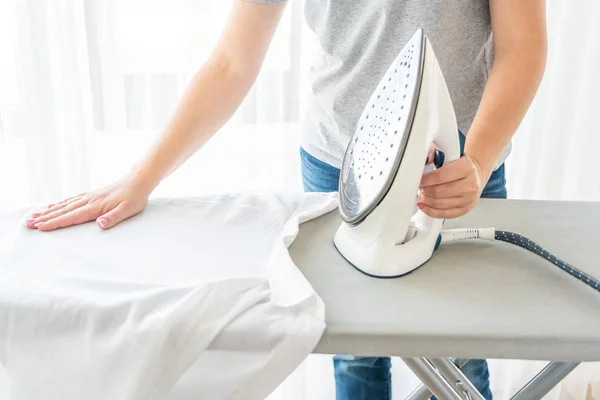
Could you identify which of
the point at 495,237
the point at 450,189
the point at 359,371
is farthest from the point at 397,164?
the point at 359,371

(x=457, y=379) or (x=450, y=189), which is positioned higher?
(x=450, y=189)

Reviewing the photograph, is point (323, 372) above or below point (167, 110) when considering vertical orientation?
below

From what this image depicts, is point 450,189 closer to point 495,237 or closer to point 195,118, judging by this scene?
point 495,237

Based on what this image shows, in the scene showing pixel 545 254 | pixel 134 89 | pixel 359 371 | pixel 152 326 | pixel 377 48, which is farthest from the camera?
pixel 134 89

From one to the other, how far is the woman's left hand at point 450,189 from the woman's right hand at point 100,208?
38 cm

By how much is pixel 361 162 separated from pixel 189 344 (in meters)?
0.27

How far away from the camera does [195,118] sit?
35.1 inches

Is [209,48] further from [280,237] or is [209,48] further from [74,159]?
[280,237]

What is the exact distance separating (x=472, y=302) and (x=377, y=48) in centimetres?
45

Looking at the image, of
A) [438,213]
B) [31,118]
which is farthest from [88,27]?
[438,213]

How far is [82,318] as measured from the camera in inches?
23.5

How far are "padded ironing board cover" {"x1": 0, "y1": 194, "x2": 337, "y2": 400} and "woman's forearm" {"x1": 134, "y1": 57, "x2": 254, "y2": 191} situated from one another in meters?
0.20

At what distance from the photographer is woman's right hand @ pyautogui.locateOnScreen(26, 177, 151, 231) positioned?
79cm

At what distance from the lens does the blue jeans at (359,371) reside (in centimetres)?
107
